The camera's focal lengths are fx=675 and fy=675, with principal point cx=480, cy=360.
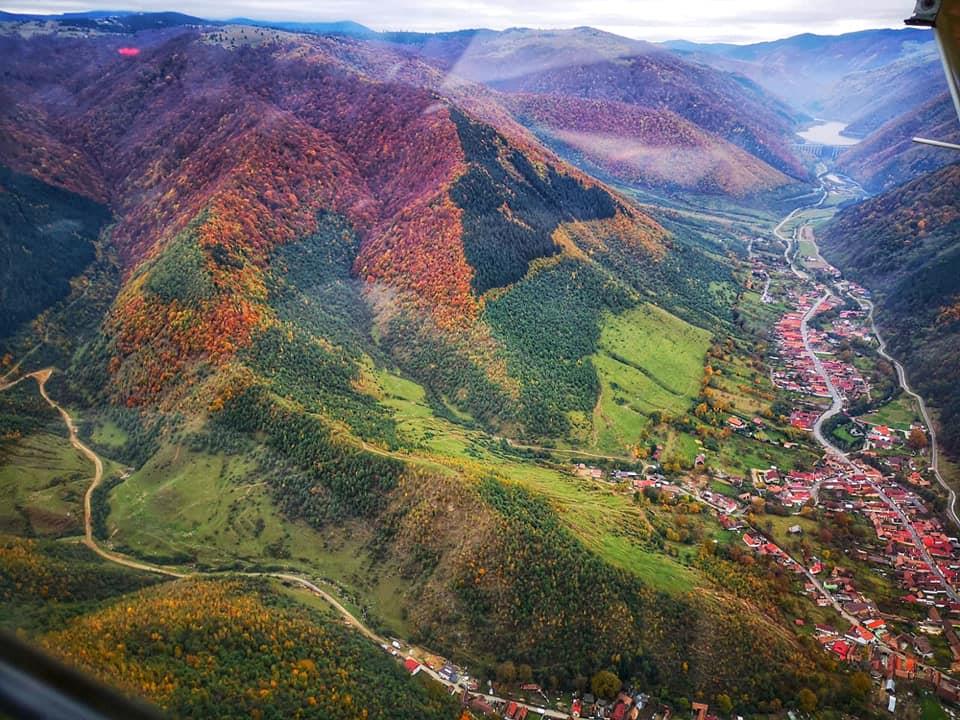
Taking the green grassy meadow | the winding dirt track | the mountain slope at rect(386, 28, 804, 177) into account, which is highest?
the mountain slope at rect(386, 28, 804, 177)

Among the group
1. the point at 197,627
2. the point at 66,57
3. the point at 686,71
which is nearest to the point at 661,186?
the point at 686,71

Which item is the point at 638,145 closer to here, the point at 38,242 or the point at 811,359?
the point at 811,359

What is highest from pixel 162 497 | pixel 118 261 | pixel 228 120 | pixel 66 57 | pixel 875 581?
pixel 66 57

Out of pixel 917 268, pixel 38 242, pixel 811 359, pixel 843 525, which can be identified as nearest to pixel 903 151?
pixel 917 268

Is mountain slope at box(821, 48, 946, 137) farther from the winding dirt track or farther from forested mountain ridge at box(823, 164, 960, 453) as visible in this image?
the winding dirt track

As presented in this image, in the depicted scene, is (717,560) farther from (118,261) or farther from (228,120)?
(228,120)

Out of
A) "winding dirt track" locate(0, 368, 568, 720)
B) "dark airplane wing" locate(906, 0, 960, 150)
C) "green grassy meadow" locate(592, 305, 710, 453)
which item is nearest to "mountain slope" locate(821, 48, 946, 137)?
"green grassy meadow" locate(592, 305, 710, 453)
